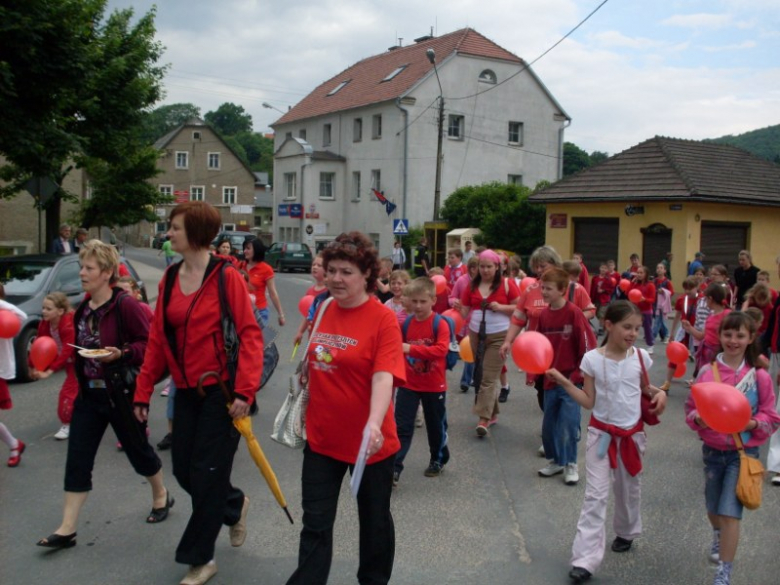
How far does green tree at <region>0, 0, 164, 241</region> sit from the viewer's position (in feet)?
44.9

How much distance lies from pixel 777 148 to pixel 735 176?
2003 inches

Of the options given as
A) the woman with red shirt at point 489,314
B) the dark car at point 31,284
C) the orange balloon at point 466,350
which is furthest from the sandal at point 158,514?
the dark car at point 31,284

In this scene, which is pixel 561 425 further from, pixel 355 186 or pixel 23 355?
pixel 355 186

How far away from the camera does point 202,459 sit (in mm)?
4070

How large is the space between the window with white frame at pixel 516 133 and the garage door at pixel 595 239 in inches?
684

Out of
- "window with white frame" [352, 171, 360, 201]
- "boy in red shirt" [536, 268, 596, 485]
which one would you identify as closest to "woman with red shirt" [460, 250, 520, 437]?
"boy in red shirt" [536, 268, 596, 485]

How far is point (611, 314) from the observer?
4.72m

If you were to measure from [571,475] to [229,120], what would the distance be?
136m

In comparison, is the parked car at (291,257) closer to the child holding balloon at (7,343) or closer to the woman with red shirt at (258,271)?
the woman with red shirt at (258,271)

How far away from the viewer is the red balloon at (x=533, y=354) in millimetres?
4770

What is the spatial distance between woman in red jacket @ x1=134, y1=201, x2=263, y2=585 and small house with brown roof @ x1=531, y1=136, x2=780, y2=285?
73.6 ft

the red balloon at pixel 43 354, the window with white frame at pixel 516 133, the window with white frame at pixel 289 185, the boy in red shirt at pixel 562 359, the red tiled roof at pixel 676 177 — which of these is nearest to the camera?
the red balloon at pixel 43 354

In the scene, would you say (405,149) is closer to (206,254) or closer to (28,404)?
(28,404)

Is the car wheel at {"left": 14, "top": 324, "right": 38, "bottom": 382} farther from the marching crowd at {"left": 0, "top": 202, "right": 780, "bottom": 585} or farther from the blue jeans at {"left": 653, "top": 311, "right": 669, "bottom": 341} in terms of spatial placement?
the blue jeans at {"left": 653, "top": 311, "right": 669, "bottom": 341}
